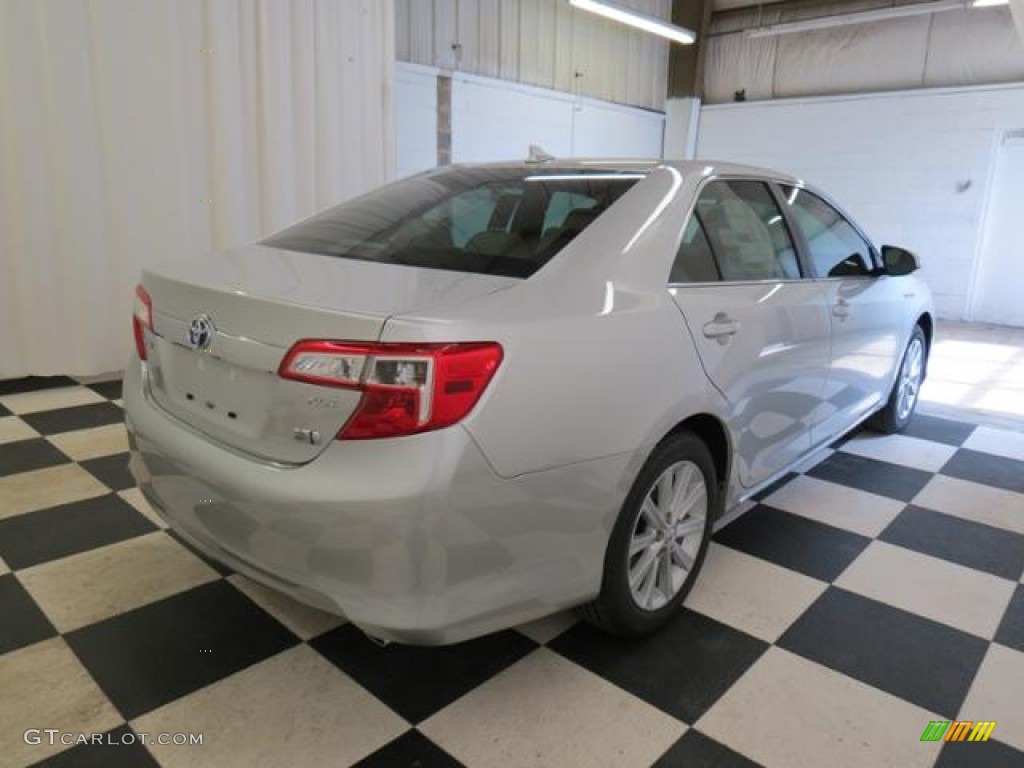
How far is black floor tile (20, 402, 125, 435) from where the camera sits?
9.96ft

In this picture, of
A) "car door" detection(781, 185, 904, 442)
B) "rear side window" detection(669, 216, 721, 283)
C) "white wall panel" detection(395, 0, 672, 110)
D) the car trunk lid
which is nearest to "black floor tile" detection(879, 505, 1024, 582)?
"car door" detection(781, 185, 904, 442)

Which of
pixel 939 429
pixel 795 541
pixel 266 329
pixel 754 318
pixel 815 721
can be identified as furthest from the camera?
pixel 939 429

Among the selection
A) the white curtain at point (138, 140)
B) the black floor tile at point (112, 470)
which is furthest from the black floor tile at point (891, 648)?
the white curtain at point (138, 140)

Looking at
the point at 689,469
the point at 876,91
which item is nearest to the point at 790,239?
the point at 689,469

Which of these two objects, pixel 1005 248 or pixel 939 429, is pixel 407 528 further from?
pixel 1005 248

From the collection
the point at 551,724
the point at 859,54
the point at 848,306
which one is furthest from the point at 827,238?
the point at 859,54

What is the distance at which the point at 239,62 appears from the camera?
13.1 ft

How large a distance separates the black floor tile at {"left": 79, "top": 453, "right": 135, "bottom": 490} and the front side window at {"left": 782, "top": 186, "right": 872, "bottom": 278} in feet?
7.63

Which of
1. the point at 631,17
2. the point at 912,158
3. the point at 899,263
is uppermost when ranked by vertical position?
the point at 631,17

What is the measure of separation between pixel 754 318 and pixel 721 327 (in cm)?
18

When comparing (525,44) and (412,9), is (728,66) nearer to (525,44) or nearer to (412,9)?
(525,44)

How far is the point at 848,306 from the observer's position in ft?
7.92

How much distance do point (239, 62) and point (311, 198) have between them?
32.1 inches

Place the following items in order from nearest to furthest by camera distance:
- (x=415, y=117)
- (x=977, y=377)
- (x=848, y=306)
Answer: (x=848, y=306) < (x=977, y=377) < (x=415, y=117)
